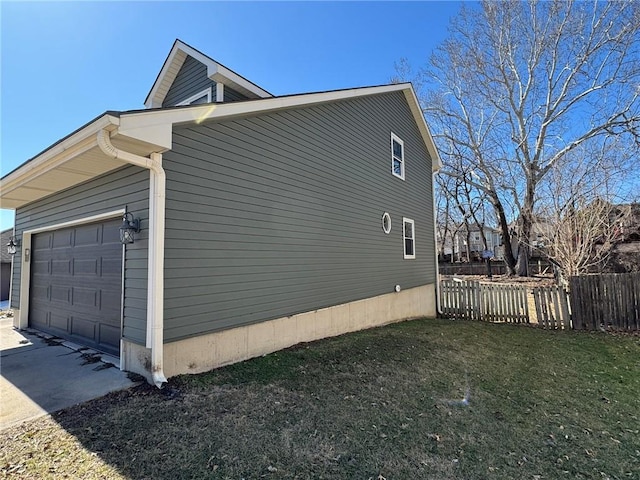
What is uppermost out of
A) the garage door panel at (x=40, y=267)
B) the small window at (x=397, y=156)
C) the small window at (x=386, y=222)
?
the small window at (x=397, y=156)

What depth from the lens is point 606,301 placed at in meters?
8.87

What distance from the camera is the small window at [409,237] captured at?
35.2 feet

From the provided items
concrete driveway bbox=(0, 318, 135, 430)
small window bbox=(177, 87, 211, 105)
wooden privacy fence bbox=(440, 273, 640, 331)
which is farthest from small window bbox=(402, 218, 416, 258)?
concrete driveway bbox=(0, 318, 135, 430)

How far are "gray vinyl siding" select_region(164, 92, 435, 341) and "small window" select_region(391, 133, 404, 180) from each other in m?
0.29

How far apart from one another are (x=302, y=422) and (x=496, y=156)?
67.0 ft

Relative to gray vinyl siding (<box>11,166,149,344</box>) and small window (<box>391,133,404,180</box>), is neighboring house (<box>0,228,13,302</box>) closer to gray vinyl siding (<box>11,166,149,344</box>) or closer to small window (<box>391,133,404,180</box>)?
gray vinyl siding (<box>11,166,149,344</box>)

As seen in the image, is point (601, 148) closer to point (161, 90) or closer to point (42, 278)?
point (161, 90)

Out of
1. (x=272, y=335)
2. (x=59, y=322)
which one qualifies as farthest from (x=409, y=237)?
(x=59, y=322)

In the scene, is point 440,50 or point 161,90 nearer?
point 161,90

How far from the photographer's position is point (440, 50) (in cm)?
1936

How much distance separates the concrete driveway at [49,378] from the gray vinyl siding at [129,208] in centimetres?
59

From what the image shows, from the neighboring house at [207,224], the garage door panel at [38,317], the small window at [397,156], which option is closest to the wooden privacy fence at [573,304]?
the neighboring house at [207,224]

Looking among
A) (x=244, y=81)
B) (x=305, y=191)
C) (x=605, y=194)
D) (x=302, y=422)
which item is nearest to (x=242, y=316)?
(x=302, y=422)

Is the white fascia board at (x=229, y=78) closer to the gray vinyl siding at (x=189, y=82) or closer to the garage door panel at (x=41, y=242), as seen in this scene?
the gray vinyl siding at (x=189, y=82)
